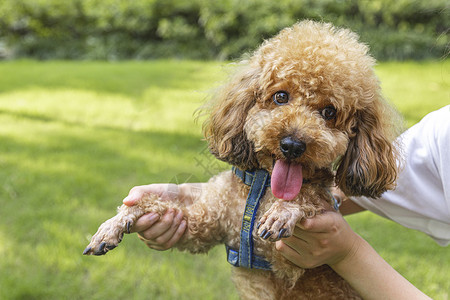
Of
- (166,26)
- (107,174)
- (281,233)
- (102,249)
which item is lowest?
(166,26)

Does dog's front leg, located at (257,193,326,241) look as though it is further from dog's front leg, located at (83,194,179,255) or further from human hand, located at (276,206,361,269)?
dog's front leg, located at (83,194,179,255)

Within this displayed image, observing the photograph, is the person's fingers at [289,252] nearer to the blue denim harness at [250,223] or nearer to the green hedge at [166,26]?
the blue denim harness at [250,223]

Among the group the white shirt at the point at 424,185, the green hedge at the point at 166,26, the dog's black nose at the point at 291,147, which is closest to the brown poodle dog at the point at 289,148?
the dog's black nose at the point at 291,147

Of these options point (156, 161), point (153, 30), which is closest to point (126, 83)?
point (156, 161)

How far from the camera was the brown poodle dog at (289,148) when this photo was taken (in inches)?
62.2

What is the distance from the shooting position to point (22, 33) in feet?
38.0

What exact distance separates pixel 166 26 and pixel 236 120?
29.0ft

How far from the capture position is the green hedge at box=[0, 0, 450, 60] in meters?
7.75

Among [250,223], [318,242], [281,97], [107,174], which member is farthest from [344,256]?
[107,174]

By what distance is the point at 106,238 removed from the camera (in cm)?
158

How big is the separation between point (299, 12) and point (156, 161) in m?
3.00

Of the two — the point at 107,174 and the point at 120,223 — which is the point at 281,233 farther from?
the point at 107,174

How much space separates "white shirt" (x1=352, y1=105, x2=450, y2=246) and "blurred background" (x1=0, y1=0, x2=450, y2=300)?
0.19 m

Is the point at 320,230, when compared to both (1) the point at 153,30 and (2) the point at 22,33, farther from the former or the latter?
(2) the point at 22,33
